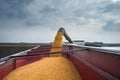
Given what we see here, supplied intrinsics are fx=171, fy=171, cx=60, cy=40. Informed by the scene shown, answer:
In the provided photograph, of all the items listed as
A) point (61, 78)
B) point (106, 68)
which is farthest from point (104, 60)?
point (61, 78)

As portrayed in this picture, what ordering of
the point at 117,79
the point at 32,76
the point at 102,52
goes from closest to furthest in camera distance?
1. the point at 117,79
2. the point at 102,52
3. the point at 32,76

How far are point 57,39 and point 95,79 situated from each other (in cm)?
549

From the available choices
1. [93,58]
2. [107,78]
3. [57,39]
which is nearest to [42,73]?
[93,58]

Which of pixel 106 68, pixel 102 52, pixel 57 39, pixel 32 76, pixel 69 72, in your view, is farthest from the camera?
pixel 57 39

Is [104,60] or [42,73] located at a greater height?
[104,60]

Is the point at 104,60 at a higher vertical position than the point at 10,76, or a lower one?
higher

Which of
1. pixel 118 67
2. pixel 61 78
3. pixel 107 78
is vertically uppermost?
pixel 118 67

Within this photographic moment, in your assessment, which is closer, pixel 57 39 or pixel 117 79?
pixel 117 79

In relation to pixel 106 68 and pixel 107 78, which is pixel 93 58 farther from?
pixel 107 78

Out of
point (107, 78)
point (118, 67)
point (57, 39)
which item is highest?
point (57, 39)

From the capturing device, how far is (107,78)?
168 cm

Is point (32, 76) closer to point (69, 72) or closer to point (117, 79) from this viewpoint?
point (69, 72)

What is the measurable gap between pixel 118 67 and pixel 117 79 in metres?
0.17

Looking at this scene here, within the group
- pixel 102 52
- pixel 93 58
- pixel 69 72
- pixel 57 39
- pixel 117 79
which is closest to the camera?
pixel 117 79
